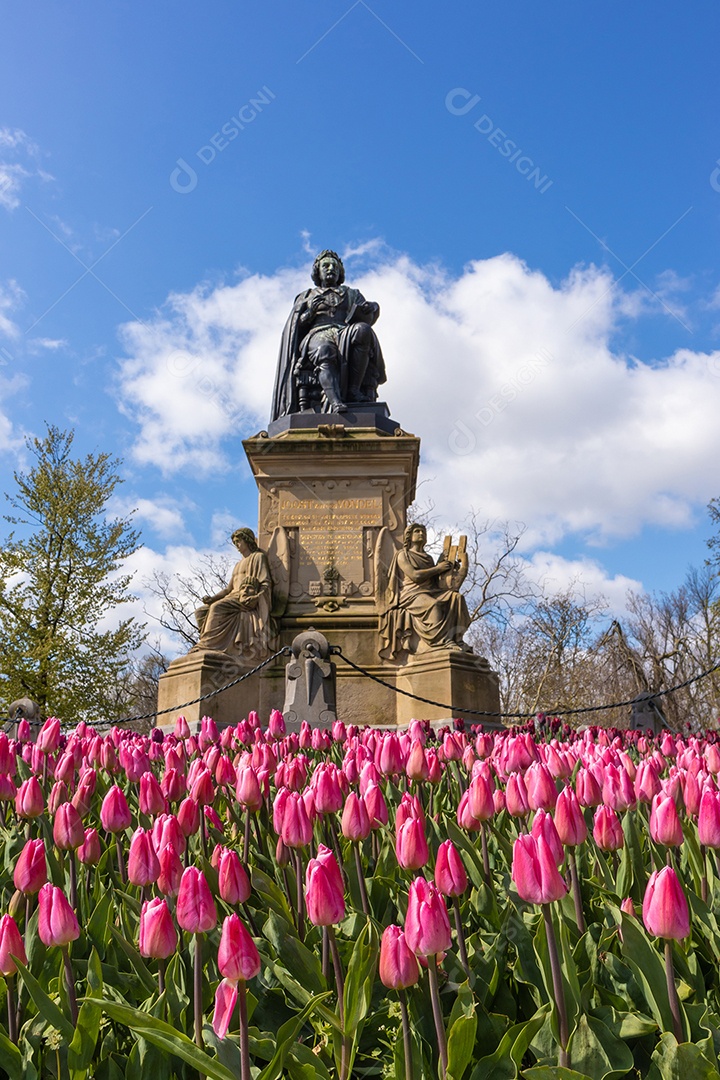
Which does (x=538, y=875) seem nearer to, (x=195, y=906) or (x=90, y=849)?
(x=195, y=906)

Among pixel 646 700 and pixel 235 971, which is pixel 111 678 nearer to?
pixel 646 700

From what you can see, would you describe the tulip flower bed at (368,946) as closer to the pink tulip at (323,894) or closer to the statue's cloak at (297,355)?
the pink tulip at (323,894)

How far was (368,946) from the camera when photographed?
1.51 m

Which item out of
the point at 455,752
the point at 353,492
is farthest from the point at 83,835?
the point at 353,492

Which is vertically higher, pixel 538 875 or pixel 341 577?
pixel 341 577

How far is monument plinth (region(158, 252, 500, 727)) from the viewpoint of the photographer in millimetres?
11375

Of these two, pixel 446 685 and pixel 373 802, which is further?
pixel 446 685

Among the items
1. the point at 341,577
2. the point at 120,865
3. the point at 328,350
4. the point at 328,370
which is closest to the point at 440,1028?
the point at 120,865

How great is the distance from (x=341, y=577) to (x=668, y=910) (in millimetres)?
11021

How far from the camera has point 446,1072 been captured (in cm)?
131

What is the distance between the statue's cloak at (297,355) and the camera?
14.1 m

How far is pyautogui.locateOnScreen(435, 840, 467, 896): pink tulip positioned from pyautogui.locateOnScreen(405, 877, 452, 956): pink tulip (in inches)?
11.7

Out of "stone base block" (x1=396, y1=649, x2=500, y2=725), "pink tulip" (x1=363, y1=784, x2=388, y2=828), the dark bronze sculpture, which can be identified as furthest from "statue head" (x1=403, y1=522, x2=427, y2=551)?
"pink tulip" (x1=363, y1=784, x2=388, y2=828)

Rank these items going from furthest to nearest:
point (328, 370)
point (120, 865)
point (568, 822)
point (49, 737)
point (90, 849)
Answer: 1. point (328, 370)
2. point (49, 737)
3. point (120, 865)
4. point (90, 849)
5. point (568, 822)
